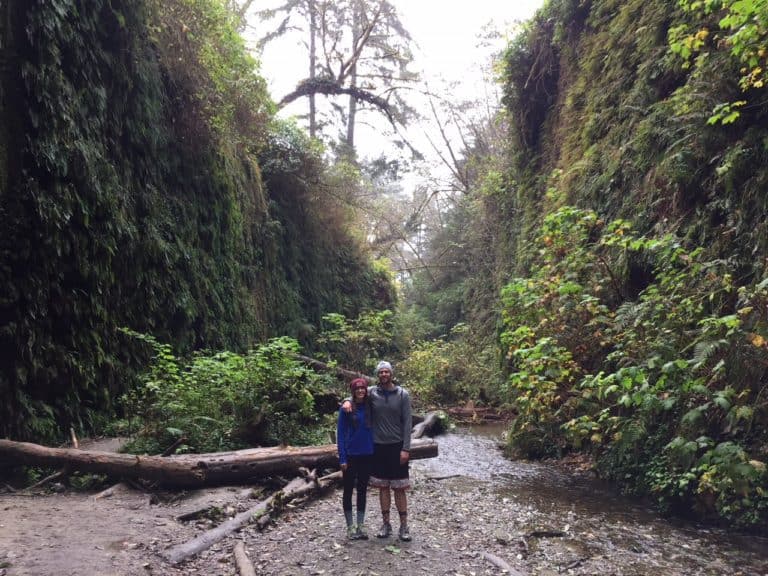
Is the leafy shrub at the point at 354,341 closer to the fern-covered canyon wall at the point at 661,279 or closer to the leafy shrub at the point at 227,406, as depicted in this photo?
the fern-covered canyon wall at the point at 661,279

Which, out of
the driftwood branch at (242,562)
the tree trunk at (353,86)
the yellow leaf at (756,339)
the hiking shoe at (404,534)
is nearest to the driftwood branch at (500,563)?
the hiking shoe at (404,534)

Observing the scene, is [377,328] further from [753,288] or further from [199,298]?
[753,288]

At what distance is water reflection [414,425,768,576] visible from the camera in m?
5.02

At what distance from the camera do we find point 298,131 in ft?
66.4

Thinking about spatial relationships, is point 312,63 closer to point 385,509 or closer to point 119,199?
point 119,199

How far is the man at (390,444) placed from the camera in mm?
5621

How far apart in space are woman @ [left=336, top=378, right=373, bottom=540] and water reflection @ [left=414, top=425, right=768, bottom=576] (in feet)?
6.76

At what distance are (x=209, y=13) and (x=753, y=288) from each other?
1229 centimetres

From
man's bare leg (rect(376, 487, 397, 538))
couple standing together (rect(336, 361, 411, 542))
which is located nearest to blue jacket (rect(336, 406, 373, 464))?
couple standing together (rect(336, 361, 411, 542))

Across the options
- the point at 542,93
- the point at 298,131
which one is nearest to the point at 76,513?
the point at 542,93

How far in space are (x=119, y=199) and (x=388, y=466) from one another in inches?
293

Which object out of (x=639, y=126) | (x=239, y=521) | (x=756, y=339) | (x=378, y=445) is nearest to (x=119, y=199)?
(x=239, y=521)

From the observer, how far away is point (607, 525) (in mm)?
6109

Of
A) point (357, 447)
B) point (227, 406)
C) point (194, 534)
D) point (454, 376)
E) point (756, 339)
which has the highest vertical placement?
point (756, 339)
